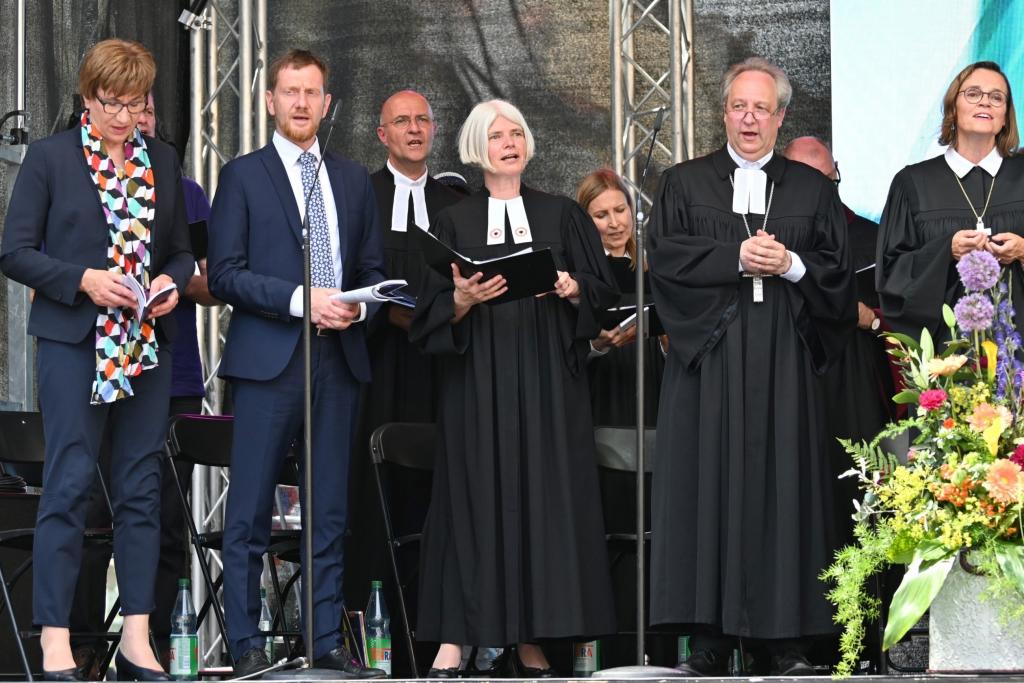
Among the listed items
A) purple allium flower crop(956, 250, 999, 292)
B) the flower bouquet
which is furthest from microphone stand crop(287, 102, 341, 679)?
purple allium flower crop(956, 250, 999, 292)

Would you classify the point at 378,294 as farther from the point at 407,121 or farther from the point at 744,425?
the point at 407,121

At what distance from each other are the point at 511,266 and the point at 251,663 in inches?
59.1

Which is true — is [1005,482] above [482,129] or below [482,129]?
below

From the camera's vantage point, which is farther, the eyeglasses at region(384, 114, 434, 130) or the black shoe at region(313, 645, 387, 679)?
the eyeglasses at region(384, 114, 434, 130)

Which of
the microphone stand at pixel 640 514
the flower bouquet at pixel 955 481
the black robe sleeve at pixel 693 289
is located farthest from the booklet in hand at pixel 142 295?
the flower bouquet at pixel 955 481

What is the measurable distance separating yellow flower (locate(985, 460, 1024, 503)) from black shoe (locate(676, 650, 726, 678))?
51.8 inches

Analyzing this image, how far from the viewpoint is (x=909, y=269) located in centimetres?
534

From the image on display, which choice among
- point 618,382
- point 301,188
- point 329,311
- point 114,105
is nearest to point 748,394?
point 618,382

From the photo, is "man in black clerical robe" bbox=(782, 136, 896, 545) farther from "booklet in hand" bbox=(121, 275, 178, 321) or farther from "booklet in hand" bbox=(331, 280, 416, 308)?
"booklet in hand" bbox=(121, 275, 178, 321)

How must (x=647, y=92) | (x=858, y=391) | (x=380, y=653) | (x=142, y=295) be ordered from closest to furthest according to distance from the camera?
(x=142, y=295) → (x=380, y=653) → (x=858, y=391) → (x=647, y=92)

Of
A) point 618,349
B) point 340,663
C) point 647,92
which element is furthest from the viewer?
point 647,92

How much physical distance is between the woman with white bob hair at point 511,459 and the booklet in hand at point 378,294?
36 centimetres

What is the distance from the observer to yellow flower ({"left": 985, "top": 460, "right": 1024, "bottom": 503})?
162 inches

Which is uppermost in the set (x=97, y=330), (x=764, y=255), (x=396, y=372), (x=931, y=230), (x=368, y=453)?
(x=931, y=230)
